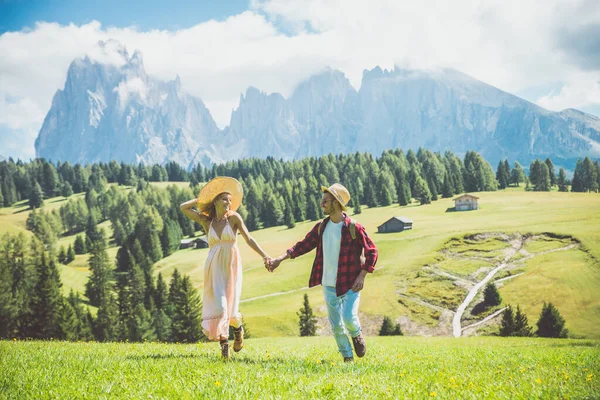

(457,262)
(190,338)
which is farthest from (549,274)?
(190,338)

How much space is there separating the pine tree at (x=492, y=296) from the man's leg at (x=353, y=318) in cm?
5570

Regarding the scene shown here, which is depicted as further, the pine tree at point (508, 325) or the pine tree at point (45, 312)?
the pine tree at point (45, 312)

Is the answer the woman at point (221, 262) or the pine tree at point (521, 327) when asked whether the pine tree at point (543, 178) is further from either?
the woman at point (221, 262)

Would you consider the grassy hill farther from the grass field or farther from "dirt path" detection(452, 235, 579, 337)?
the grass field

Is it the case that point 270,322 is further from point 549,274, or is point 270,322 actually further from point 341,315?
point 341,315


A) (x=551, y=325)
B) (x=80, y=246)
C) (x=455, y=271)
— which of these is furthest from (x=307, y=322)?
(x=80, y=246)

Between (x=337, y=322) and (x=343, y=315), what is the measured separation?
0.68 ft

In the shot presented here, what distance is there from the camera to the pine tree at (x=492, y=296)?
57.5m

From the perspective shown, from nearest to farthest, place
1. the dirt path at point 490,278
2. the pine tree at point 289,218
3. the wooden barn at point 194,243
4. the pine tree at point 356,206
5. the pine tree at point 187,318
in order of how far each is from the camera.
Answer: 1. the pine tree at point 187,318
2. the dirt path at point 490,278
3. the wooden barn at point 194,243
4. the pine tree at point 289,218
5. the pine tree at point 356,206

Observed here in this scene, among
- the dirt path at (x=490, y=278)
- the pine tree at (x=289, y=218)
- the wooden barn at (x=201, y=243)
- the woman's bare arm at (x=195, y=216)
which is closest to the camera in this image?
the woman's bare arm at (x=195, y=216)

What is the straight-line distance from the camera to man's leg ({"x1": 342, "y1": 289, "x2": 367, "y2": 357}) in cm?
866

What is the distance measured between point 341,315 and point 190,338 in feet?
150

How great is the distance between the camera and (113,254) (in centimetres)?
12712

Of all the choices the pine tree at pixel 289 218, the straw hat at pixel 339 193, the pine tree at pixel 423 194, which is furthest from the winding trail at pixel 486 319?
the pine tree at pixel 289 218
